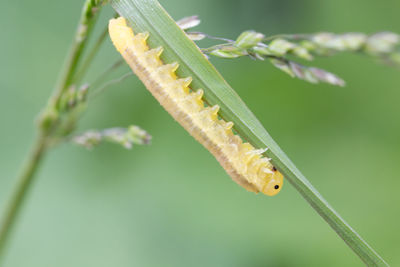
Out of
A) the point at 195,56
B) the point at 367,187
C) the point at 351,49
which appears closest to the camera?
the point at 351,49

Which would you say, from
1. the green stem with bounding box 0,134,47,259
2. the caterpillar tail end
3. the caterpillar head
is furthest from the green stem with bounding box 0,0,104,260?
the caterpillar head

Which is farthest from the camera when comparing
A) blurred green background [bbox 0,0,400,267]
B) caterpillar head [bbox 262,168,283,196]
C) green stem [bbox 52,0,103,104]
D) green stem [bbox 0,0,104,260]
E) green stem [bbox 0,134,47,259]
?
blurred green background [bbox 0,0,400,267]

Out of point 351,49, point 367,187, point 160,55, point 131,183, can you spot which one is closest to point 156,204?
point 131,183

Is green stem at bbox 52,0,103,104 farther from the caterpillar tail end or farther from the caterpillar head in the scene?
the caterpillar head

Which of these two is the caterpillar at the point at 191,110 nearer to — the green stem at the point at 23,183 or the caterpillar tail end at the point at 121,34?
the caterpillar tail end at the point at 121,34

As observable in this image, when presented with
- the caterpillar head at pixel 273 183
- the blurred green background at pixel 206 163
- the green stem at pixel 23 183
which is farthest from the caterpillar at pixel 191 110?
the blurred green background at pixel 206 163

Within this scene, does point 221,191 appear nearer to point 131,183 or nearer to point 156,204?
point 156,204
